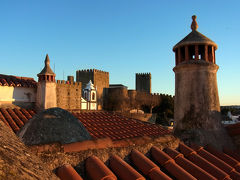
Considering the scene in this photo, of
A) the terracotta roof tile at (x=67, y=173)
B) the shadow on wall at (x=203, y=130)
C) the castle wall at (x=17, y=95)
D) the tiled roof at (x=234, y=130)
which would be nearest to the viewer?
the terracotta roof tile at (x=67, y=173)

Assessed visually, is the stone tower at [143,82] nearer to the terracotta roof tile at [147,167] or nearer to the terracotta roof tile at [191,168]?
the terracotta roof tile at [191,168]

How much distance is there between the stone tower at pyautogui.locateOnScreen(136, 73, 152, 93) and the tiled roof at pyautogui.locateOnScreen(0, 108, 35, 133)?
5287 cm

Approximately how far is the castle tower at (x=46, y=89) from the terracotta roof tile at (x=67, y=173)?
26.6 ft

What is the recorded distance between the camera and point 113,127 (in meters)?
7.98

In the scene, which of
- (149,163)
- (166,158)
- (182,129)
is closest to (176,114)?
(182,129)

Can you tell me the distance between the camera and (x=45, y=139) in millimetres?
3723

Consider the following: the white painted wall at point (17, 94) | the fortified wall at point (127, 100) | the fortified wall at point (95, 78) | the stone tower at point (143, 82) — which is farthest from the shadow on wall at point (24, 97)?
the stone tower at point (143, 82)

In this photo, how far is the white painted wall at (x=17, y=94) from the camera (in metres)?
9.30

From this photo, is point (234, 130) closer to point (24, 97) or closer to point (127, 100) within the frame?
point (24, 97)

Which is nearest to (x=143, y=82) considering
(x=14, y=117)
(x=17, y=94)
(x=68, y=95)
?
(x=68, y=95)

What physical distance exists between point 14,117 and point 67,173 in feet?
20.7

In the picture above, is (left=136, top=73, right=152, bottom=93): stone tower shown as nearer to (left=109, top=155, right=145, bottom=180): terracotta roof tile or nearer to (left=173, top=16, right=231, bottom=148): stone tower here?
(left=173, top=16, right=231, bottom=148): stone tower

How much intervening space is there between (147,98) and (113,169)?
141 ft

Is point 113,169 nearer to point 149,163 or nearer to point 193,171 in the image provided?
point 149,163
